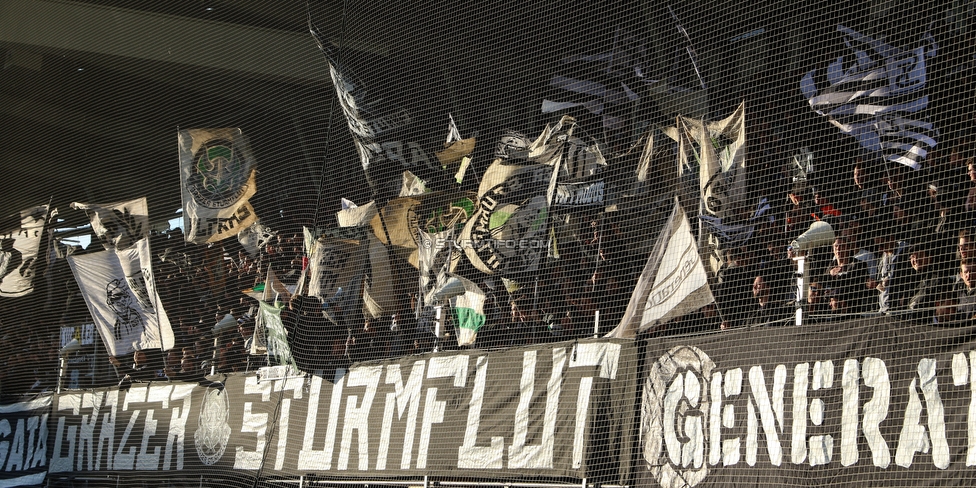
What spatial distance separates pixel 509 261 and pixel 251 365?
304 cm

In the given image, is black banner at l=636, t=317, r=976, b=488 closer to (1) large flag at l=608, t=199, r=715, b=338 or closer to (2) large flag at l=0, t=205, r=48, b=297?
(1) large flag at l=608, t=199, r=715, b=338

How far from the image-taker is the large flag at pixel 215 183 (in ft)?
32.8

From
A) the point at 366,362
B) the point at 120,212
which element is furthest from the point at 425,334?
the point at 120,212

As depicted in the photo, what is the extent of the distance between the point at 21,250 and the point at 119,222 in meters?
2.16

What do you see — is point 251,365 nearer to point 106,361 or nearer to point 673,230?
point 106,361

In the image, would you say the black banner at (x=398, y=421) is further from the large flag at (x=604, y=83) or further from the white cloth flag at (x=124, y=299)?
the large flag at (x=604, y=83)

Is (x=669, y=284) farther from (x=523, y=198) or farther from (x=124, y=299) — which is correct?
(x=124, y=299)

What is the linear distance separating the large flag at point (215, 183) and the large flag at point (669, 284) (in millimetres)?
4378

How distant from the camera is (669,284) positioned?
7.12 meters

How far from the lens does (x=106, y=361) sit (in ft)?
37.8

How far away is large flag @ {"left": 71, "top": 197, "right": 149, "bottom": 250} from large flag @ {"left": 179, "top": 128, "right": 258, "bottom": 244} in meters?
0.81

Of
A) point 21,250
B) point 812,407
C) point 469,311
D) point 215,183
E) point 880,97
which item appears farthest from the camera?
point 21,250

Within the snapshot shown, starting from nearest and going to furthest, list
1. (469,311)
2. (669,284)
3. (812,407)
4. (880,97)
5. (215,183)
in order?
(812,407) → (880,97) → (669,284) → (469,311) → (215,183)

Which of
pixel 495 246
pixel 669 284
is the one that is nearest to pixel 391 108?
pixel 495 246
